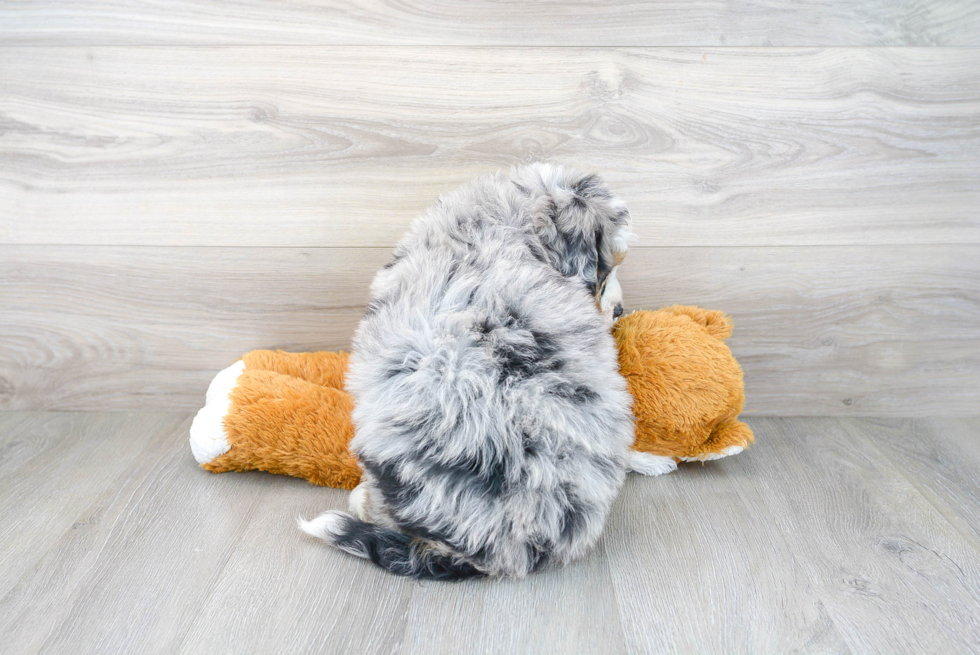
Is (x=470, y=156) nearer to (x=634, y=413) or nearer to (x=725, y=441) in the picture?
(x=634, y=413)

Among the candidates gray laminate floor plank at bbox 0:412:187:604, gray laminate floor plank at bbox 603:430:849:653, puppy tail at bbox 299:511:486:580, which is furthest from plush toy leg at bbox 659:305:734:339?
gray laminate floor plank at bbox 0:412:187:604

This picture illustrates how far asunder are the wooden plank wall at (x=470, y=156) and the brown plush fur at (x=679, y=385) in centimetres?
18

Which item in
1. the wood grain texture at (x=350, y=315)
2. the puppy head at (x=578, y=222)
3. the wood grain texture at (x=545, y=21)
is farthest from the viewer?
the wood grain texture at (x=350, y=315)

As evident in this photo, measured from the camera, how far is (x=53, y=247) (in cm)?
133

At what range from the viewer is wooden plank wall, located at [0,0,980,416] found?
4.01 feet

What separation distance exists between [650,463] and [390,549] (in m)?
0.50

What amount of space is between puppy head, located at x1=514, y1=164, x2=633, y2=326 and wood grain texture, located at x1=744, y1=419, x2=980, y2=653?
484mm

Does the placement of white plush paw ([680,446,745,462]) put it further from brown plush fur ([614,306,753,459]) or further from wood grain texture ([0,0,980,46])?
wood grain texture ([0,0,980,46])

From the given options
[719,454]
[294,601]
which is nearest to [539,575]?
[294,601]

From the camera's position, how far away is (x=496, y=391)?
2.77ft

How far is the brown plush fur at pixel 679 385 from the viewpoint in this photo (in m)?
1.12

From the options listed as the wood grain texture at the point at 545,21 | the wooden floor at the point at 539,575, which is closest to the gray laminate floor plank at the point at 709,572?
the wooden floor at the point at 539,575

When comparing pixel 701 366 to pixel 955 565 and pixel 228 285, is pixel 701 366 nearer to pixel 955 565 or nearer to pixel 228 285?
pixel 955 565

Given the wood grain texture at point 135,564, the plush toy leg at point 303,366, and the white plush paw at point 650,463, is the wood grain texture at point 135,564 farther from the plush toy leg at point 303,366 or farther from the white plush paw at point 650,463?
the white plush paw at point 650,463
